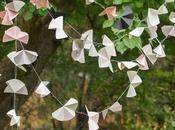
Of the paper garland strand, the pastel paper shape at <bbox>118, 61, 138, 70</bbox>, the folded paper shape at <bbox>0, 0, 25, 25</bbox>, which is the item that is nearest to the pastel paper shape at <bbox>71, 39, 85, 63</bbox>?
the paper garland strand

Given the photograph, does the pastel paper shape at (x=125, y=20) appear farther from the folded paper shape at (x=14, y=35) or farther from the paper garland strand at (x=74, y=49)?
the folded paper shape at (x=14, y=35)

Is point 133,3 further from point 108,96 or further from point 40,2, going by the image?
point 108,96

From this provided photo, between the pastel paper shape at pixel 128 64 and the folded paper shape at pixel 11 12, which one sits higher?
the folded paper shape at pixel 11 12

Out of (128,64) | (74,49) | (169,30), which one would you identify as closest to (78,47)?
(74,49)

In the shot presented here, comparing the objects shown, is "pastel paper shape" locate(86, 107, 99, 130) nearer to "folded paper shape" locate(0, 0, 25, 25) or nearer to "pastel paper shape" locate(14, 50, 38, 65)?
"pastel paper shape" locate(14, 50, 38, 65)

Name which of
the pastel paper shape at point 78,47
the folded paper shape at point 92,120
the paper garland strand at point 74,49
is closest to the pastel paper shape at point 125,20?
the paper garland strand at point 74,49
